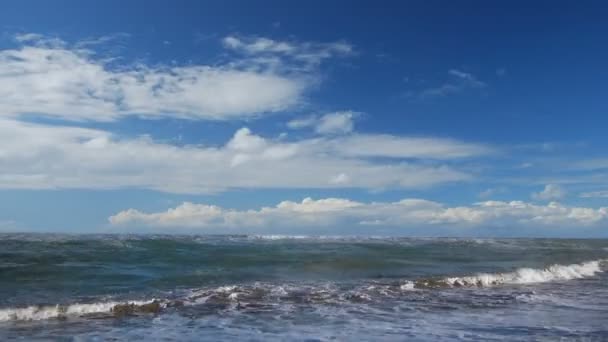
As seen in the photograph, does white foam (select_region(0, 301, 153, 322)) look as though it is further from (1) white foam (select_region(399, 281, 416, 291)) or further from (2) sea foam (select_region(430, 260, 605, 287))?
(2) sea foam (select_region(430, 260, 605, 287))

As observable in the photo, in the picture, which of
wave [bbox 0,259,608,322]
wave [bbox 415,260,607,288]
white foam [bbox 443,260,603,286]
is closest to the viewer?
wave [bbox 0,259,608,322]

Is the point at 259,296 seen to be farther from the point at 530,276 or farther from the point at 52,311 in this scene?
the point at 530,276

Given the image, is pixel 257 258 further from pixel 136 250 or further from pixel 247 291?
pixel 247 291

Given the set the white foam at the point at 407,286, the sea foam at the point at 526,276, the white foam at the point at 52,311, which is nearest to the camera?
the white foam at the point at 52,311

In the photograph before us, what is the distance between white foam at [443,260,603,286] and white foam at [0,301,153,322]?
11785 millimetres

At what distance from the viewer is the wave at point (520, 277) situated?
65.1 ft

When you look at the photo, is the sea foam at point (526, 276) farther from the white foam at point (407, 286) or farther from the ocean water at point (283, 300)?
the white foam at point (407, 286)

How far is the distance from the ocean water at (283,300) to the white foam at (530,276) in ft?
0.17

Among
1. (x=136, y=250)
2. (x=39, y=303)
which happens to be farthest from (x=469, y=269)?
(x=39, y=303)

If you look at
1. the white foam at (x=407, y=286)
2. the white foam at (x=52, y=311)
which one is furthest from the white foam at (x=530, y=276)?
the white foam at (x=52, y=311)

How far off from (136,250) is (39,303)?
15.3m

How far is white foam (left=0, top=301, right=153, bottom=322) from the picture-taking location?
479 inches

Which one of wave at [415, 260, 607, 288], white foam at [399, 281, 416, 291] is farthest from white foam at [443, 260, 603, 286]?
white foam at [399, 281, 416, 291]

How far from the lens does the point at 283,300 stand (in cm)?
1478
